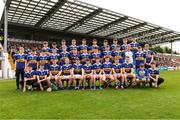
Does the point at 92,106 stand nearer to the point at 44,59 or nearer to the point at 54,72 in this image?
the point at 54,72

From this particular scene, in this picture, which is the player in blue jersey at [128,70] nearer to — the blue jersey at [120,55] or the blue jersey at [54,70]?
the blue jersey at [120,55]

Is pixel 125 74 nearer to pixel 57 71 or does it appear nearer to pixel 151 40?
pixel 57 71

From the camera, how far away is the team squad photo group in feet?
45.3

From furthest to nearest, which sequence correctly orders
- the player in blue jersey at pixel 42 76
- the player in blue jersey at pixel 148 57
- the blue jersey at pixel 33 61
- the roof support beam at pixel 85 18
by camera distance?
the roof support beam at pixel 85 18 < the player in blue jersey at pixel 148 57 < the blue jersey at pixel 33 61 < the player in blue jersey at pixel 42 76

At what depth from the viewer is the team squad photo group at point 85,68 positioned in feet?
45.3

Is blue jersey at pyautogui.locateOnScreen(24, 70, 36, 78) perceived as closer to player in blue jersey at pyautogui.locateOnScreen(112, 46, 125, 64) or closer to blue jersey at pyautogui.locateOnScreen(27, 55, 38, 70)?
blue jersey at pyautogui.locateOnScreen(27, 55, 38, 70)

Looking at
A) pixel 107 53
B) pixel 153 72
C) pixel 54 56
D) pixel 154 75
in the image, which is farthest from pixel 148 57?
pixel 54 56

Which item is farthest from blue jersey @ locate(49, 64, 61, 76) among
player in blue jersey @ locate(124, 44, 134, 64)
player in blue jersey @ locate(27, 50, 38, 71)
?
player in blue jersey @ locate(124, 44, 134, 64)

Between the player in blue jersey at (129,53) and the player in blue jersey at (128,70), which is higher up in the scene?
the player in blue jersey at (129,53)

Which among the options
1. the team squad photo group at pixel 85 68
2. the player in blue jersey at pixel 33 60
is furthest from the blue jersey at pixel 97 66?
the player in blue jersey at pixel 33 60

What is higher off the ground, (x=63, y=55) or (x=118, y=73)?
(x=63, y=55)

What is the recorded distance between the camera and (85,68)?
13945 mm

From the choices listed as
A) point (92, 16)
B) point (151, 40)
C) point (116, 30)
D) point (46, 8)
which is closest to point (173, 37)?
point (151, 40)

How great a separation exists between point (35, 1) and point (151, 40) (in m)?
30.8
